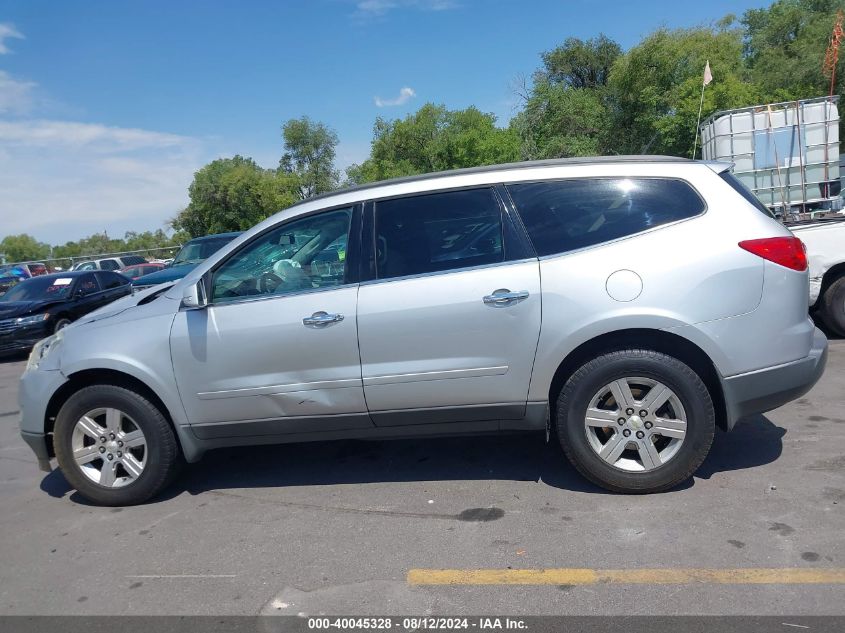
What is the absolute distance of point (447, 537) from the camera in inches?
149

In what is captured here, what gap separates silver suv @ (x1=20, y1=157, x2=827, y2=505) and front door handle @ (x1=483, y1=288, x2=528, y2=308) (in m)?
0.01

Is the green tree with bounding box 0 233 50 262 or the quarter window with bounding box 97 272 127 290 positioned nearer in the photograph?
the quarter window with bounding box 97 272 127 290

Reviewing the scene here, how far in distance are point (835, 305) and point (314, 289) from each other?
247 inches

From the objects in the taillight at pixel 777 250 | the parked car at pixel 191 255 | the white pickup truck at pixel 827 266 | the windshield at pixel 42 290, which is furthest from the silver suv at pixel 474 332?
the parked car at pixel 191 255

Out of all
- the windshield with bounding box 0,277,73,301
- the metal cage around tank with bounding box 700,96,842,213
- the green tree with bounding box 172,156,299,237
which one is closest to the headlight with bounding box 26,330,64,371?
the windshield with bounding box 0,277,73,301

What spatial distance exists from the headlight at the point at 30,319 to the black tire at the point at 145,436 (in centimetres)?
851

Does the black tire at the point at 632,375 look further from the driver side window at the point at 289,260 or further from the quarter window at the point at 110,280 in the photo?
the quarter window at the point at 110,280

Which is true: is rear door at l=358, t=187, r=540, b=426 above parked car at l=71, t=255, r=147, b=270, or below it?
above

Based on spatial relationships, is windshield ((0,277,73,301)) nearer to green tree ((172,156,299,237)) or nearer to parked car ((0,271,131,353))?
parked car ((0,271,131,353))

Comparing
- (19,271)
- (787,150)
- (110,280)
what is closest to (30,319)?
(110,280)

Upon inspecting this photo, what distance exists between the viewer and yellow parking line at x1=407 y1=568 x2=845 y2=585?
10.4 feet

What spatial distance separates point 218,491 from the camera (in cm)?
474

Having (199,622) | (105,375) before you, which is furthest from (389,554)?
(105,375)

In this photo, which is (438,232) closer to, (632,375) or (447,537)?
(632,375)
